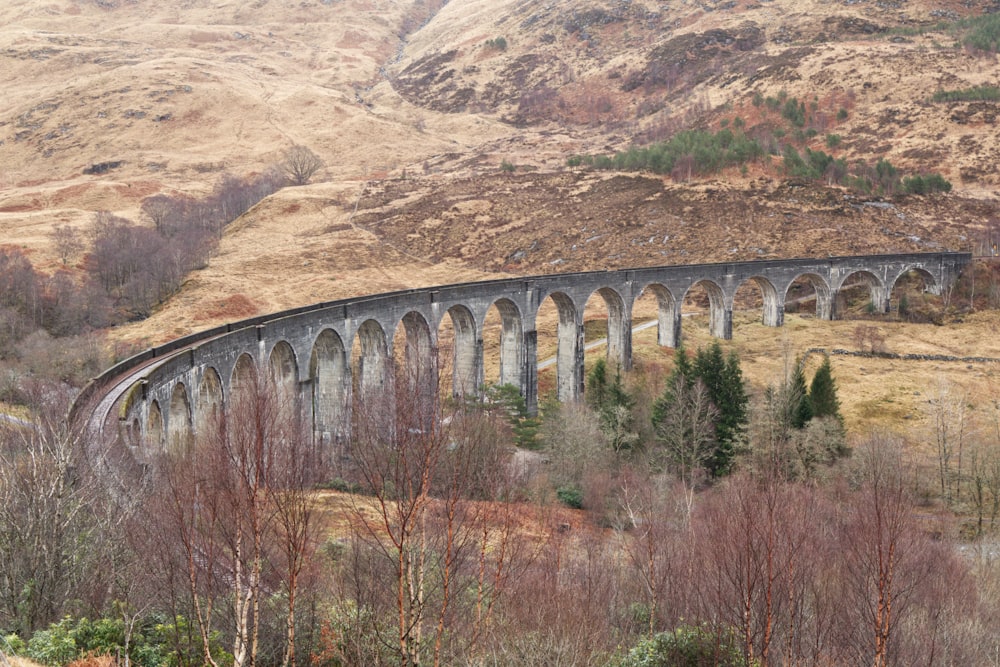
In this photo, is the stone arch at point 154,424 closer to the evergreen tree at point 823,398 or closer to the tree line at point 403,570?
the tree line at point 403,570

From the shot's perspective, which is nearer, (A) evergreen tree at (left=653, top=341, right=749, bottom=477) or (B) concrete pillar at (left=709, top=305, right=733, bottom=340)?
(A) evergreen tree at (left=653, top=341, right=749, bottom=477)

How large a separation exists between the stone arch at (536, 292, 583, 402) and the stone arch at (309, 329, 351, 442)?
19233 mm

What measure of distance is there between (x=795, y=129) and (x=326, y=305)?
94883mm

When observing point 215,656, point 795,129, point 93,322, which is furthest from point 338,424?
point 795,129

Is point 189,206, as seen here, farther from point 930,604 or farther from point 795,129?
point 930,604

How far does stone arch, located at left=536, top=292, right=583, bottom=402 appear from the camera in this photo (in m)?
55.0

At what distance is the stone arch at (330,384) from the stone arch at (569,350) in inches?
757

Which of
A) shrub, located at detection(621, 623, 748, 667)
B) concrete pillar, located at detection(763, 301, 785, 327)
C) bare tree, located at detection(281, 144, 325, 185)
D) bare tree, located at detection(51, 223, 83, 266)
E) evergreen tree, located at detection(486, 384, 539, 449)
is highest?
bare tree, located at detection(281, 144, 325, 185)

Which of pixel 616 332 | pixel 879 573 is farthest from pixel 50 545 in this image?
pixel 616 332

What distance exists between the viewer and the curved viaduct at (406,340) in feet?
82.1

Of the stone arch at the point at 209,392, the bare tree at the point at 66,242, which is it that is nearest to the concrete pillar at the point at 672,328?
the stone arch at the point at 209,392

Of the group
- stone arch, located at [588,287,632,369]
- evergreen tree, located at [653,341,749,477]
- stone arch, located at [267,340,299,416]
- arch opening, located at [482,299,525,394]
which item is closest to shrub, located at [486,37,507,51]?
stone arch, located at [588,287,632,369]

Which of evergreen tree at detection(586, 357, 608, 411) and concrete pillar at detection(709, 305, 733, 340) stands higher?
concrete pillar at detection(709, 305, 733, 340)

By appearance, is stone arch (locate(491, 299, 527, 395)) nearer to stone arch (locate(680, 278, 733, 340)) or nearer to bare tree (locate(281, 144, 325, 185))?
stone arch (locate(680, 278, 733, 340))
